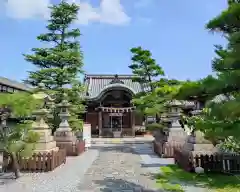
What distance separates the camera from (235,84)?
18.3 ft

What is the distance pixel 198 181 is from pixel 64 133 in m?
9.66

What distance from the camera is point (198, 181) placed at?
8.13m

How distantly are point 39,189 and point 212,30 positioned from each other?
5927 millimetres

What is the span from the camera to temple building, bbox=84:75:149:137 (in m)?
30.1

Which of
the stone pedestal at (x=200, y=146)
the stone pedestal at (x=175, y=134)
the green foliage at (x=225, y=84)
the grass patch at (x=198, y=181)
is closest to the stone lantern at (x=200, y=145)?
the stone pedestal at (x=200, y=146)

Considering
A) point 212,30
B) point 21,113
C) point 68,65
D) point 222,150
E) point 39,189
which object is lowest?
point 39,189

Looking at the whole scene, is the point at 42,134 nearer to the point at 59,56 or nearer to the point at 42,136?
the point at 42,136

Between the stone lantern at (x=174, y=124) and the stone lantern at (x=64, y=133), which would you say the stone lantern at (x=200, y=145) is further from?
the stone lantern at (x=64, y=133)

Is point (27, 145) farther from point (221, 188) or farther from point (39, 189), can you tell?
point (221, 188)

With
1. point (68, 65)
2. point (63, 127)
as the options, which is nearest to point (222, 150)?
point (63, 127)

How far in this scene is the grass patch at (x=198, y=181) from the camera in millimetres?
7288

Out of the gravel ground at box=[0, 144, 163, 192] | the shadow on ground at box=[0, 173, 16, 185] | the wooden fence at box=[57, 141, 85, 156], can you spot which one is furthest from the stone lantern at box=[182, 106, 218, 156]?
the wooden fence at box=[57, 141, 85, 156]

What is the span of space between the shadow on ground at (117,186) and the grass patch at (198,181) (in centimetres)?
63

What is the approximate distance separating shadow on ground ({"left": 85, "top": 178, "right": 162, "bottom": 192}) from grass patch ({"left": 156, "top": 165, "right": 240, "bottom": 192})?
2.07 feet
